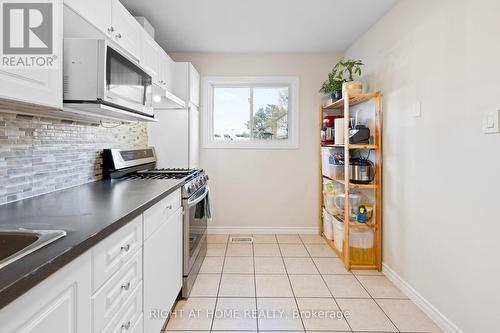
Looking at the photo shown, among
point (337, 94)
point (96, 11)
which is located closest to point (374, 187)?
point (337, 94)

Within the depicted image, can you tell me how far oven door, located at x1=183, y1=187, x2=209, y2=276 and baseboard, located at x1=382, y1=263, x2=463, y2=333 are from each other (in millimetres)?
1753

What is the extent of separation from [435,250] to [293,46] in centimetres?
266

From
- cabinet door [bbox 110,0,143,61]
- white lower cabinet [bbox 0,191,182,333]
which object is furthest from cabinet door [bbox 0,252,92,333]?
cabinet door [bbox 110,0,143,61]

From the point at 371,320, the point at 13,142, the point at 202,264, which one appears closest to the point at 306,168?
the point at 202,264

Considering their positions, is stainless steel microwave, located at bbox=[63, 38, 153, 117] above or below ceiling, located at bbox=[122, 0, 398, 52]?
below

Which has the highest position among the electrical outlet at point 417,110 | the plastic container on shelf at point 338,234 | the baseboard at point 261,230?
the electrical outlet at point 417,110

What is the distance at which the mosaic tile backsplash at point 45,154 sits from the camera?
136 cm

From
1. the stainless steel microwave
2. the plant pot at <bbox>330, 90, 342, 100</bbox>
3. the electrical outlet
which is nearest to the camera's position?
the stainless steel microwave

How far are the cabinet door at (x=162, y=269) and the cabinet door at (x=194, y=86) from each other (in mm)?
1638

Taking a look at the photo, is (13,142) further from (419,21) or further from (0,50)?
(419,21)

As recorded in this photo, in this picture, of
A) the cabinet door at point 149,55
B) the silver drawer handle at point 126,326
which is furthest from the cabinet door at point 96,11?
the silver drawer handle at point 126,326

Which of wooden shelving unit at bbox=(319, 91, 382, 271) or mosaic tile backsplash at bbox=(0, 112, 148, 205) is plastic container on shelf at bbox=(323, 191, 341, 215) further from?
mosaic tile backsplash at bbox=(0, 112, 148, 205)

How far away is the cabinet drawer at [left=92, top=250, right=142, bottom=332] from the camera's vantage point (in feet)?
3.15

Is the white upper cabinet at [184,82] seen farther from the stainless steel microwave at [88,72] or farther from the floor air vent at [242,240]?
the floor air vent at [242,240]
